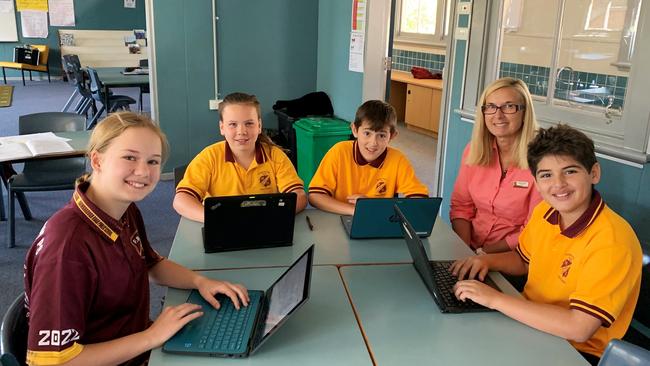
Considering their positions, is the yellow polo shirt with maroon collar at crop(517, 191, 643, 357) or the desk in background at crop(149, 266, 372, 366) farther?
the yellow polo shirt with maroon collar at crop(517, 191, 643, 357)

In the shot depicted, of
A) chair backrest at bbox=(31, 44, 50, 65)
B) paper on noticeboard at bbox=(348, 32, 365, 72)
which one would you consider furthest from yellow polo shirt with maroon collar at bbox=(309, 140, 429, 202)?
chair backrest at bbox=(31, 44, 50, 65)

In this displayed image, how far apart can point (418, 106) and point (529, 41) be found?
13.2ft

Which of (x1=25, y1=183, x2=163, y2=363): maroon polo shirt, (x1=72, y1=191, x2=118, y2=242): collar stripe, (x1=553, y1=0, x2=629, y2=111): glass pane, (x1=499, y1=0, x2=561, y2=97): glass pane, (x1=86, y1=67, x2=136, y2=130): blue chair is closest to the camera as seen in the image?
(x1=25, y1=183, x2=163, y2=363): maroon polo shirt

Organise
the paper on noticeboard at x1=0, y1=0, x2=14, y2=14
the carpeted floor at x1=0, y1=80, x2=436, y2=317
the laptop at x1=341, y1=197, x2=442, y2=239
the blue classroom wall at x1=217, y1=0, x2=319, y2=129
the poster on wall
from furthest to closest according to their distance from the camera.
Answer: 1. the poster on wall
2. the paper on noticeboard at x1=0, y1=0, x2=14, y2=14
3. the blue classroom wall at x1=217, y1=0, x2=319, y2=129
4. the carpeted floor at x1=0, y1=80, x2=436, y2=317
5. the laptop at x1=341, y1=197, x2=442, y2=239

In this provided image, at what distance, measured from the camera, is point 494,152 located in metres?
2.27

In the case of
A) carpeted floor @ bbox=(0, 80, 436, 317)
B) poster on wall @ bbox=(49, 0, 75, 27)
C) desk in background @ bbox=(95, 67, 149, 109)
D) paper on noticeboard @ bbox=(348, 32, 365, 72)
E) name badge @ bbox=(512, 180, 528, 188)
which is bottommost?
carpeted floor @ bbox=(0, 80, 436, 317)

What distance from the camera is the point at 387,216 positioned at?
73.3 inches

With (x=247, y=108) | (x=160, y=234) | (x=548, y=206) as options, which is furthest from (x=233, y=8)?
(x=548, y=206)

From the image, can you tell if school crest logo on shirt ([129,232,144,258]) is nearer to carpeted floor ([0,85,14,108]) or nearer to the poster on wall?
carpeted floor ([0,85,14,108])

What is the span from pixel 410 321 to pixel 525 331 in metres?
0.29

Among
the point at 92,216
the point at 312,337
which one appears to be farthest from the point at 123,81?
the point at 312,337

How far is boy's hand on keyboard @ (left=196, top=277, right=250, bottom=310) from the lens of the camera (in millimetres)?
1400

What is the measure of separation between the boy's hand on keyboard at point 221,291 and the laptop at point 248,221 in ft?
0.87

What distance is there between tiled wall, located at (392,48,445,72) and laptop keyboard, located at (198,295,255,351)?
661 cm
